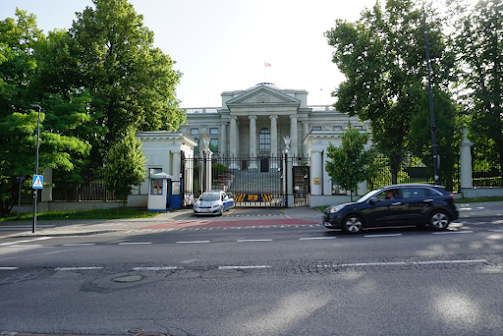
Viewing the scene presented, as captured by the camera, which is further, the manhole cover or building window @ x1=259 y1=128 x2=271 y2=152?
building window @ x1=259 y1=128 x2=271 y2=152

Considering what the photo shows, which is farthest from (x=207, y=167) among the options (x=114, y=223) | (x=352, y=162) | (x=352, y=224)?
(x=352, y=224)

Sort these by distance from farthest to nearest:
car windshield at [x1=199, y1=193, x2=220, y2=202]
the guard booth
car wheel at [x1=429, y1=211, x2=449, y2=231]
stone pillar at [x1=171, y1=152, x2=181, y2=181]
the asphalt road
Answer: stone pillar at [x1=171, y1=152, x2=181, y2=181], the guard booth, car windshield at [x1=199, y1=193, x2=220, y2=202], car wheel at [x1=429, y1=211, x2=449, y2=231], the asphalt road

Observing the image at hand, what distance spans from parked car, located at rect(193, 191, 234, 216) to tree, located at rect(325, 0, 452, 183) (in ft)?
41.5

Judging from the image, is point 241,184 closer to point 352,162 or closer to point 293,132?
point 352,162

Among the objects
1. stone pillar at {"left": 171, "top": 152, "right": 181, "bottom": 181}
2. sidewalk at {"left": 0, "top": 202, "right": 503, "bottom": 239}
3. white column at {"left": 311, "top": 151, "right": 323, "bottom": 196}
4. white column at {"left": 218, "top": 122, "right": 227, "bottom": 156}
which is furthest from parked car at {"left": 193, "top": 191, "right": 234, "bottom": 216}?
white column at {"left": 218, "top": 122, "right": 227, "bottom": 156}

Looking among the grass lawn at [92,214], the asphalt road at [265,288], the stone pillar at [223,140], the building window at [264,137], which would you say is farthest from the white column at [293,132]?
the asphalt road at [265,288]

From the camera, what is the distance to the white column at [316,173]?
23984 millimetres

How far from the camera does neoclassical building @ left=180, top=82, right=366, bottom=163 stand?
61.0m

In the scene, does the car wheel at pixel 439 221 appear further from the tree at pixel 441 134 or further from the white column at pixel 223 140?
the white column at pixel 223 140

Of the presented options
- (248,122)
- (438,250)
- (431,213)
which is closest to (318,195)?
(431,213)

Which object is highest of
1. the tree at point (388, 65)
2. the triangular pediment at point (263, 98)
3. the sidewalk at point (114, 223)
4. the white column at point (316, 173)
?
the triangular pediment at point (263, 98)

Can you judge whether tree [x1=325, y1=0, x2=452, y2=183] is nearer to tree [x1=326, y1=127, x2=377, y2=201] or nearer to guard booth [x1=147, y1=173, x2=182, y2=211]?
tree [x1=326, y1=127, x2=377, y2=201]

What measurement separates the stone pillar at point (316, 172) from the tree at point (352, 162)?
3.45 metres

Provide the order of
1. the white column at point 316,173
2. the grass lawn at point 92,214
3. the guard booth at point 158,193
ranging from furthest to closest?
the white column at point 316,173 < the guard booth at point 158,193 < the grass lawn at point 92,214
